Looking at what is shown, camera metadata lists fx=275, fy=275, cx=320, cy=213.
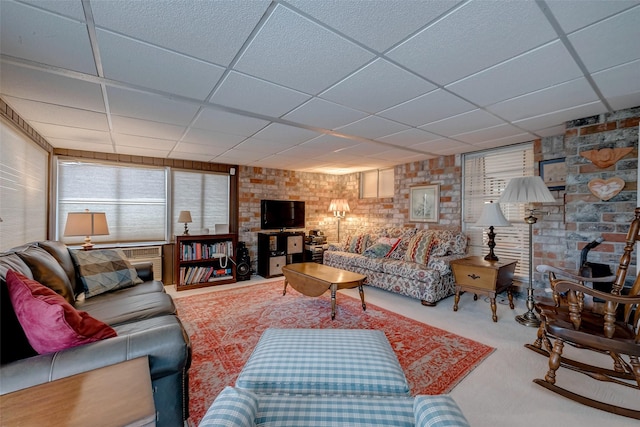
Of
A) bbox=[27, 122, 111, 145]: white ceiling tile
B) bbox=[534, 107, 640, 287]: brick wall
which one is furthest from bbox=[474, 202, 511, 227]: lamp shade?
bbox=[27, 122, 111, 145]: white ceiling tile

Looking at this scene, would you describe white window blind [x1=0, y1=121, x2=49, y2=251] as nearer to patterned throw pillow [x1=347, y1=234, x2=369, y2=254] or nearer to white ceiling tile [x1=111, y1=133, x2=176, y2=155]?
white ceiling tile [x1=111, y1=133, x2=176, y2=155]

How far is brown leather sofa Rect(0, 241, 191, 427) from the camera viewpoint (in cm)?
112

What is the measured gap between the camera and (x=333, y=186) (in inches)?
256

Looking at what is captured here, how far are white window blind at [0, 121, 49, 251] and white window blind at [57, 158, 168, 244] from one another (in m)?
0.31

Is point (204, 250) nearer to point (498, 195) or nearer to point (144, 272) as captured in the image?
point (144, 272)

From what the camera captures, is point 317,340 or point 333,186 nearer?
point 317,340

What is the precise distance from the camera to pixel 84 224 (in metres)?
3.16

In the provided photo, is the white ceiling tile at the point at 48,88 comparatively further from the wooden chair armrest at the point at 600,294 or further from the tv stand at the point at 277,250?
the wooden chair armrest at the point at 600,294

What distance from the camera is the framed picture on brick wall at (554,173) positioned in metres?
3.33

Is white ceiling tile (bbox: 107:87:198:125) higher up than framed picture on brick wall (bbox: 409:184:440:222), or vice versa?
white ceiling tile (bbox: 107:87:198:125)

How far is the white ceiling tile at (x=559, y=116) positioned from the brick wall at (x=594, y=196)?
0.14 metres

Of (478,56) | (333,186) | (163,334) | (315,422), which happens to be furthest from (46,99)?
(333,186)

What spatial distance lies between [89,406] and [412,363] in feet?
6.62

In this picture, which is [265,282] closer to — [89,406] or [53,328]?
[53,328]
